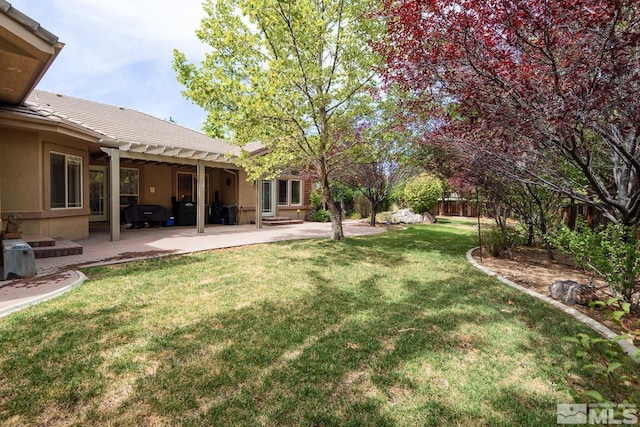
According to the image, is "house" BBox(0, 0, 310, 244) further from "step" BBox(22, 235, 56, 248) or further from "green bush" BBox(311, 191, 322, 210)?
"green bush" BBox(311, 191, 322, 210)

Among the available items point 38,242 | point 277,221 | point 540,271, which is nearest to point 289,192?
point 277,221

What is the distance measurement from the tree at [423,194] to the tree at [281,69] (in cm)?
1041

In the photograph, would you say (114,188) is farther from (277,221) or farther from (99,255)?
(277,221)

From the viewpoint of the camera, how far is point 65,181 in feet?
30.6

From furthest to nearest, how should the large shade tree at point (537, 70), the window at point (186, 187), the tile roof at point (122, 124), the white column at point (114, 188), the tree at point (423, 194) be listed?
the tree at point (423, 194)
the window at point (186, 187)
the tile roof at point (122, 124)
the white column at point (114, 188)
the large shade tree at point (537, 70)

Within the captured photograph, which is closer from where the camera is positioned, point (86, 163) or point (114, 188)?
point (114, 188)

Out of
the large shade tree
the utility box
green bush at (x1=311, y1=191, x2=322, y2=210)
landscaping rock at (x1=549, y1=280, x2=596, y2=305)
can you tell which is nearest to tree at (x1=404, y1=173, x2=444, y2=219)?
green bush at (x1=311, y1=191, x2=322, y2=210)

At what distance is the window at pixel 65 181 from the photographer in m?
8.91

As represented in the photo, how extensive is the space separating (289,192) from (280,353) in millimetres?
15034

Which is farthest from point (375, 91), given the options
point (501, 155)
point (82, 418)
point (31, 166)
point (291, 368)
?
point (31, 166)

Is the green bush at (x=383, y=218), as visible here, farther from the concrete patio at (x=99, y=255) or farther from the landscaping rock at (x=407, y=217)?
the concrete patio at (x=99, y=255)

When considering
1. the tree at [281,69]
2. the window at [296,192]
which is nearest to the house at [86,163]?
the window at [296,192]

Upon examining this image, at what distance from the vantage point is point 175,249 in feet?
27.7

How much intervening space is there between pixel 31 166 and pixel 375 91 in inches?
363
